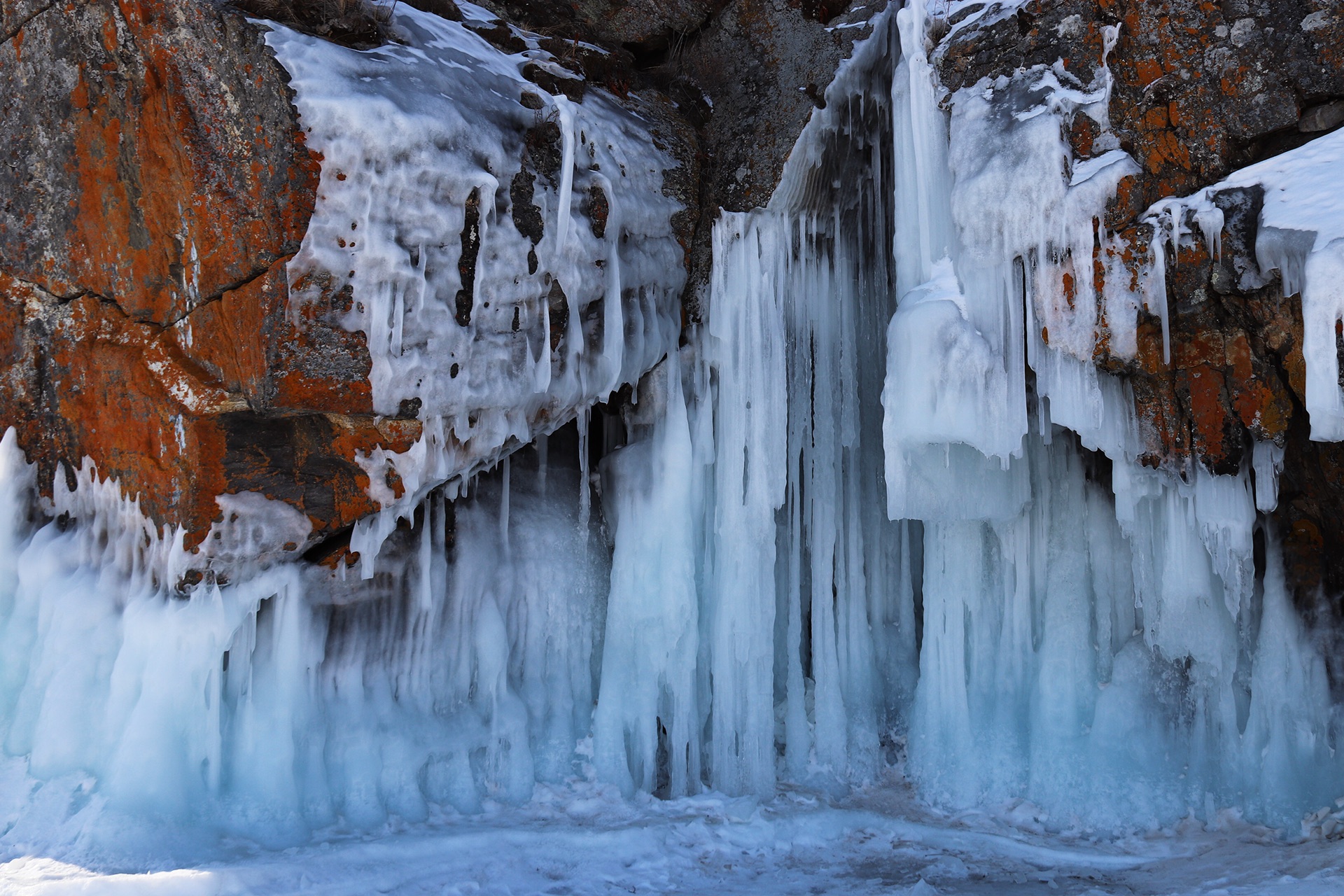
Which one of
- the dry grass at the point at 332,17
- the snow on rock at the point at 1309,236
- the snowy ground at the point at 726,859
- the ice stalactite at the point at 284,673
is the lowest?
the snowy ground at the point at 726,859

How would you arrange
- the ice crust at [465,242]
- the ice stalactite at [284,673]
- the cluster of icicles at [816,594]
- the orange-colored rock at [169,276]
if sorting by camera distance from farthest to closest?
the cluster of icicles at [816,594]
the ice stalactite at [284,673]
the ice crust at [465,242]
the orange-colored rock at [169,276]

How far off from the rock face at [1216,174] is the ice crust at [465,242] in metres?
2.75

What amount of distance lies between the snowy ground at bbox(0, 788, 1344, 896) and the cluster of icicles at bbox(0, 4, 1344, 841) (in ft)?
1.15

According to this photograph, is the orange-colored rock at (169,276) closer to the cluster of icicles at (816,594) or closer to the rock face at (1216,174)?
the cluster of icicles at (816,594)

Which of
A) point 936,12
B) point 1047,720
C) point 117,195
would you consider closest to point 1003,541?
point 1047,720

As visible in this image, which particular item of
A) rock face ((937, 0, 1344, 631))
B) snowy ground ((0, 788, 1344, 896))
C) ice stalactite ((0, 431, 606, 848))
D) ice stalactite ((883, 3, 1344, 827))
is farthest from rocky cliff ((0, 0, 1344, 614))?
snowy ground ((0, 788, 1344, 896))

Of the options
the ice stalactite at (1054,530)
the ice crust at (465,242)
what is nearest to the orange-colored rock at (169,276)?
the ice crust at (465,242)

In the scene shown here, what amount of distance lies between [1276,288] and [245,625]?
19.1 feet

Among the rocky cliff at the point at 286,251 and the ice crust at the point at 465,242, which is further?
the ice crust at the point at 465,242

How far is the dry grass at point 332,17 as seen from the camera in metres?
4.81

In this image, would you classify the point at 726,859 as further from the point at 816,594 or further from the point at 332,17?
the point at 332,17

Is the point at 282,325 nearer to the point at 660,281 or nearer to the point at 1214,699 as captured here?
the point at 660,281

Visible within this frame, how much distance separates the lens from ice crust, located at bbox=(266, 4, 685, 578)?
4801 mm

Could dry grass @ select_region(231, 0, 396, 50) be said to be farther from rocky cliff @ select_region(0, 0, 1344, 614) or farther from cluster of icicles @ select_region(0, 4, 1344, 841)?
cluster of icicles @ select_region(0, 4, 1344, 841)
